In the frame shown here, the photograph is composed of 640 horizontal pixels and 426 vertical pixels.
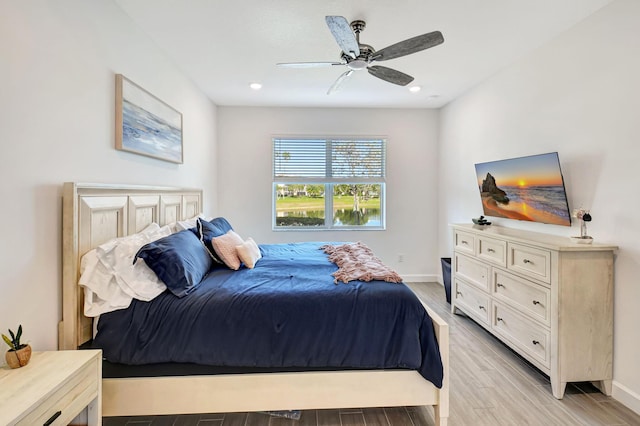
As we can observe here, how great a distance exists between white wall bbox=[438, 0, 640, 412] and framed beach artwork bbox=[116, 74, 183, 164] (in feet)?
11.3

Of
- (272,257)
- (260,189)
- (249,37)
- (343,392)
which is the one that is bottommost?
(343,392)

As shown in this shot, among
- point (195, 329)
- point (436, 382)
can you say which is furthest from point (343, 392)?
point (195, 329)

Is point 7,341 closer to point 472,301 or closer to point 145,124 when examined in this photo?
point 145,124

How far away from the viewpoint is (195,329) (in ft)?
5.66

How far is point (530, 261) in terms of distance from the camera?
2369 millimetres

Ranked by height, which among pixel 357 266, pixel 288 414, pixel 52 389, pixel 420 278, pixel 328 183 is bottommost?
pixel 288 414

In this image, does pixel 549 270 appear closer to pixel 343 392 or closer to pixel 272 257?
pixel 343 392

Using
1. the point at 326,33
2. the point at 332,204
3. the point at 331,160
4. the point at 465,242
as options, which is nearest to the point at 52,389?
the point at 326,33

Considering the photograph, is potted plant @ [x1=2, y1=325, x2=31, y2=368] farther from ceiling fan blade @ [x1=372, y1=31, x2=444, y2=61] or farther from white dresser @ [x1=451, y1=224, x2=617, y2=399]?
white dresser @ [x1=451, y1=224, x2=617, y2=399]

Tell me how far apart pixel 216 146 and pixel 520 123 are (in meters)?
3.85

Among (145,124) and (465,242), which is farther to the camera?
(465,242)

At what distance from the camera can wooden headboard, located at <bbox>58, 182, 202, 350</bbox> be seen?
1.67 m

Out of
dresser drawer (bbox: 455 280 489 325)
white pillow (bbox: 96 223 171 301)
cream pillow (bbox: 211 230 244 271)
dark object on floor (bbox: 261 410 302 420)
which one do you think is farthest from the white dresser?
white pillow (bbox: 96 223 171 301)

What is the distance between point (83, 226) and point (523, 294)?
3.12 m
